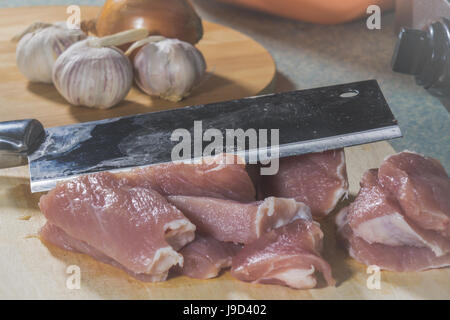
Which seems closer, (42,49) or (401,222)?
(401,222)

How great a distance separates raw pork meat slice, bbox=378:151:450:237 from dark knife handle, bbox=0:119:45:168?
3.29ft

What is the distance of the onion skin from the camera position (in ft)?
8.23

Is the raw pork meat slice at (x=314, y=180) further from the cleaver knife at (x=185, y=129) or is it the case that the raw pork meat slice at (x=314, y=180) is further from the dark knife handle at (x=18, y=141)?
the dark knife handle at (x=18, y=141)

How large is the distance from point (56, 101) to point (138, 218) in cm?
104

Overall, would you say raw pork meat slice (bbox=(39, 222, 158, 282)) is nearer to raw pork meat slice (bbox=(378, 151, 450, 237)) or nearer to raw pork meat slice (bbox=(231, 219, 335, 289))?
raw pork meat slice (bbox=(231, 219, 335, 289))

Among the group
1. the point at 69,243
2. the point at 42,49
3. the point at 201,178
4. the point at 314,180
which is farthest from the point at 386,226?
the point at 42,49

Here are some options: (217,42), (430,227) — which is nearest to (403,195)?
(430,227)

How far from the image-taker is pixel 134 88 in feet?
8.39

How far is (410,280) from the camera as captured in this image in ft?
5.29

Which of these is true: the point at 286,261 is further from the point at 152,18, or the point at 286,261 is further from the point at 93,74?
the point at 152,18

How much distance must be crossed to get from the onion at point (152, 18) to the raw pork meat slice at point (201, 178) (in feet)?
3.11

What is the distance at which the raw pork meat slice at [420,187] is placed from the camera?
1.62 meters

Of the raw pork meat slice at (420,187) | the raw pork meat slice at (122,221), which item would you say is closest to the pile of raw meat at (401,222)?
the raw pork meat slice at (420,187)

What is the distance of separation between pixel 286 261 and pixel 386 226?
0.97 ft
